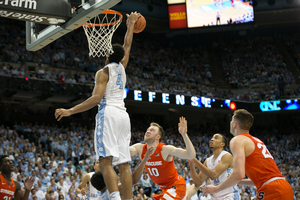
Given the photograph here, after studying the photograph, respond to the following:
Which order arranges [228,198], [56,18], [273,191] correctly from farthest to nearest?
[228,198]
[56,18]
[273,191]

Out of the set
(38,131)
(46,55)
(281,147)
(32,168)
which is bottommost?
(281,147)

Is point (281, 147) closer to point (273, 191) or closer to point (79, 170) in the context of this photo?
point (79, 170)

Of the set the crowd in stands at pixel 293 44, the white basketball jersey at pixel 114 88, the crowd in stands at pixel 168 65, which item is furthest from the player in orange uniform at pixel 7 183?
the crowd in stands at pixel 293 44

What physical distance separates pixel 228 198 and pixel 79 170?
797 centimetres

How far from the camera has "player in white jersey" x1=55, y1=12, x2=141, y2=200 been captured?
→ 3896 mm

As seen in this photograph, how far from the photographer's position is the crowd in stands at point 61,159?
11.2 meters

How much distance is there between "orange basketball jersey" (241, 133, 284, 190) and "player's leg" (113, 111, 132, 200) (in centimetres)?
138

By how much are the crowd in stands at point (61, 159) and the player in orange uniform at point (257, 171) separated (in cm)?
726

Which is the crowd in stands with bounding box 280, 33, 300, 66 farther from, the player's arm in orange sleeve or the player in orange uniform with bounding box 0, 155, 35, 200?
the player in orange uniform with bounding box 0, 155, 35, 200

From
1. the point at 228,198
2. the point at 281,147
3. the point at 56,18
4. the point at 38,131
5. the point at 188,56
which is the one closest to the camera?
the point at 56,18

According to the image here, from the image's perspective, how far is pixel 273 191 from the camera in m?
3.66

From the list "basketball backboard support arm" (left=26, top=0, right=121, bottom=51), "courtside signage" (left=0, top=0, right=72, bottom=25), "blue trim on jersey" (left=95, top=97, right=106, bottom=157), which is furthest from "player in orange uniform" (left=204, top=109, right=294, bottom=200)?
"courtside signage" (left=0, top=0, right=72, bottom=25)

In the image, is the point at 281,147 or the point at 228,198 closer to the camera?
the point at 228,198

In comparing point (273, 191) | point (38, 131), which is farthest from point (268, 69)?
point (273, 191)
